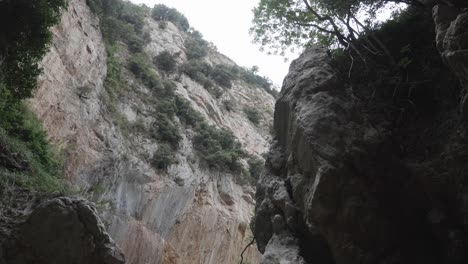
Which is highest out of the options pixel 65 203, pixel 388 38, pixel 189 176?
pixel 388 38

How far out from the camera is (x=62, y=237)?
11125 millimetres

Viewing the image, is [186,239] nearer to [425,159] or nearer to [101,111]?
[101,111]

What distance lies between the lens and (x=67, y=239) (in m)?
11.1

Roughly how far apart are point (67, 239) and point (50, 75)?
8.71m

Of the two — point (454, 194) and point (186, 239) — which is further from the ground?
point (454, 194)

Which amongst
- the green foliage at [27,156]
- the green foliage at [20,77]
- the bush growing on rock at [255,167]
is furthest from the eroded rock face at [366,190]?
the bush growing on rock at [255,167]

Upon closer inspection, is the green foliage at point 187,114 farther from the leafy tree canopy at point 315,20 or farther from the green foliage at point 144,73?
the leafy tree canopy at point 315,20

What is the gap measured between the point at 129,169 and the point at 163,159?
2423 mm

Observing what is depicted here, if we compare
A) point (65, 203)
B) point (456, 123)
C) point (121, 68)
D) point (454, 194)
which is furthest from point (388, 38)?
point (121, 68)

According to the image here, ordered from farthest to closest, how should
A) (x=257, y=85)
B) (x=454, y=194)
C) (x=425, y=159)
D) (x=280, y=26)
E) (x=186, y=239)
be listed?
1. (x=257, y=85)
2. (x=186, y=239)
3. (x=280, y=26)
4. (x=425, y=159)
5. (x=454, y=194)

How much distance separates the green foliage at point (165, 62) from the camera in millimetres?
31750

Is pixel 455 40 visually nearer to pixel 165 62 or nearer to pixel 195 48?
pixel 165 62


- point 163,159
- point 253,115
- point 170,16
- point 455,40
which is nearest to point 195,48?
point 170,16

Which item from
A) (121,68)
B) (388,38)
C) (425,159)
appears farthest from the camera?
(121,68)
